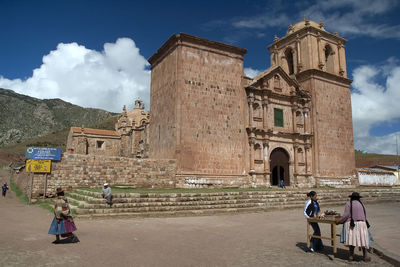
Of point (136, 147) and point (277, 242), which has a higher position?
point (136, 147)

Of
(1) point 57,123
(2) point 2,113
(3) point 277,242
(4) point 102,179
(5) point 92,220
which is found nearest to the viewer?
(3) point 277,242

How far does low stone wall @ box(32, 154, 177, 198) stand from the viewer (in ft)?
50.4

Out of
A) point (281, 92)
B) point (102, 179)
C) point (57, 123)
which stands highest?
point (57, 123)

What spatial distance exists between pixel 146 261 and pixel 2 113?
367 feet

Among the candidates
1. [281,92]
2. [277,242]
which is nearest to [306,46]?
[281,92]

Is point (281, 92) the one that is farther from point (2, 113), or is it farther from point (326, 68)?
point (2, 113)

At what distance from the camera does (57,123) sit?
109062 mm

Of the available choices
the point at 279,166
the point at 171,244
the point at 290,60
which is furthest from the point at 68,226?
the point at 290,60

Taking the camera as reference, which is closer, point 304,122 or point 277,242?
point 277,242

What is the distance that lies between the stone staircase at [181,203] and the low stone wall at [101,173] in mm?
1116

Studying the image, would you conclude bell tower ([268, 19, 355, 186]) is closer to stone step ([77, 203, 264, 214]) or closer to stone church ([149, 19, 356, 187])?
stone church ([149, 19, 356, 187])

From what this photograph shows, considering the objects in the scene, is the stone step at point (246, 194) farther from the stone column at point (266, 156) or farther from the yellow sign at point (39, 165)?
the stone column at point (266, 156)

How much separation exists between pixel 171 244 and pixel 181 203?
570 centimetres

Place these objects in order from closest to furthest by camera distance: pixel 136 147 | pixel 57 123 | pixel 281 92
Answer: pixel 281 92
pixel 136 147
pixel 57 123
